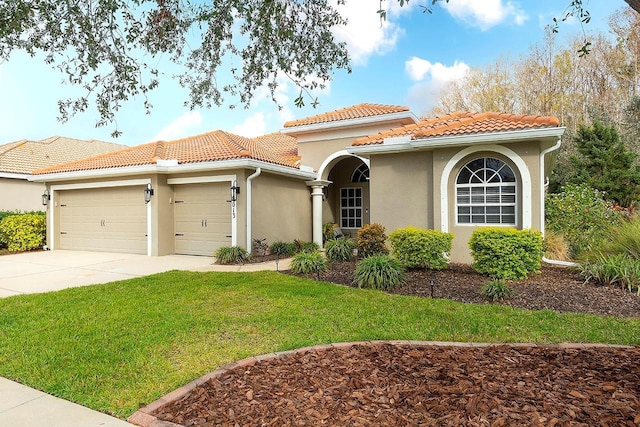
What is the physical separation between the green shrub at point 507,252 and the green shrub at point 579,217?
3216 millimetres

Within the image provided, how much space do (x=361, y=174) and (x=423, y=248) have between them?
30.2 feet

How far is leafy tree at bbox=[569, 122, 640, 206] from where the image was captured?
1864cm

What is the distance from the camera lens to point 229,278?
28.7ft

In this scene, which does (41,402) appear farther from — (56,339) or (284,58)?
(284,58)

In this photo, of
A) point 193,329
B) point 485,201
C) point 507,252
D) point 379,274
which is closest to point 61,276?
point 193,329

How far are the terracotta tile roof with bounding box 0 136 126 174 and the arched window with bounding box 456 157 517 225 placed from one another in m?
21.2

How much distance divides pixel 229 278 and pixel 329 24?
5547 millimetres

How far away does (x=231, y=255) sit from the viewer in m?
12.0

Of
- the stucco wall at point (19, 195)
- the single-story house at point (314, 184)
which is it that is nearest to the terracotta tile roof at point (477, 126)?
the single-story house at point (314, 184)

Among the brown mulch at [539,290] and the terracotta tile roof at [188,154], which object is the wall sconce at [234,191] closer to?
the terracotta tile roof at [188,154]

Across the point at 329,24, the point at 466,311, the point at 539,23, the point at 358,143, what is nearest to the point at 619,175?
the point at 358,143

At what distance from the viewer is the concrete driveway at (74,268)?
8.84 m

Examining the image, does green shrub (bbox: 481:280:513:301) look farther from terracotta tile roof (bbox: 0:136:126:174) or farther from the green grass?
terracotta tile roof (bbox: 0:136:126:174)

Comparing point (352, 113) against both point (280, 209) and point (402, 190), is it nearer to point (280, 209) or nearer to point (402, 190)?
point (280, 209)
